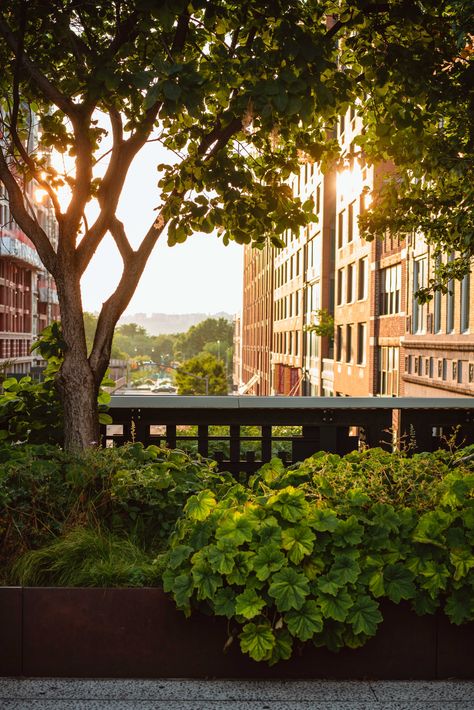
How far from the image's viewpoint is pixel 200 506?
4.78 m

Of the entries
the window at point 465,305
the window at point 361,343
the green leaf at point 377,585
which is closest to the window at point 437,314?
the window at point 465,305

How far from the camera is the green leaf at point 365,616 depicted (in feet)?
13.8

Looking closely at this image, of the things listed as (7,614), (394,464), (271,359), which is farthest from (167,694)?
(271,359)

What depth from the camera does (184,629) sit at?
14.5 feet

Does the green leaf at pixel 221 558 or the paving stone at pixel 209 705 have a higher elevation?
the green leaf at pixel 221 558

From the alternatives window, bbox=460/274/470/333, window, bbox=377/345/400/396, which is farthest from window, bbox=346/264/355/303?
window, bbox=460/274/470/333

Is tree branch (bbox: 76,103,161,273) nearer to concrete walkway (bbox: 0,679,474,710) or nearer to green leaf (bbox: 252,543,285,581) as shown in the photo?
green leaf (bbox: 252,543,285,581)

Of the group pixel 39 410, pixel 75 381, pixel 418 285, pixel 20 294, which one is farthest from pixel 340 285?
pixel 20 294

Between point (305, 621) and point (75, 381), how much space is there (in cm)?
354

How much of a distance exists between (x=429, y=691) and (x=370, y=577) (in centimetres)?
71

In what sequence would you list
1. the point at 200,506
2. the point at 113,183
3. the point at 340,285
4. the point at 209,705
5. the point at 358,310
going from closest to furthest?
1. the point at 209,705
2. the point at 200,506
3. the point at 113,183
4. the point at 358,310
5. the point at 340,285

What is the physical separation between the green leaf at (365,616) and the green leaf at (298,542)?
413 mm

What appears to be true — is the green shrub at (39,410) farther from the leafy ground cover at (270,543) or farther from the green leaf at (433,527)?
the green leaf at (433,527)

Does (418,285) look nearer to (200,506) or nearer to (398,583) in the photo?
(200,506)
